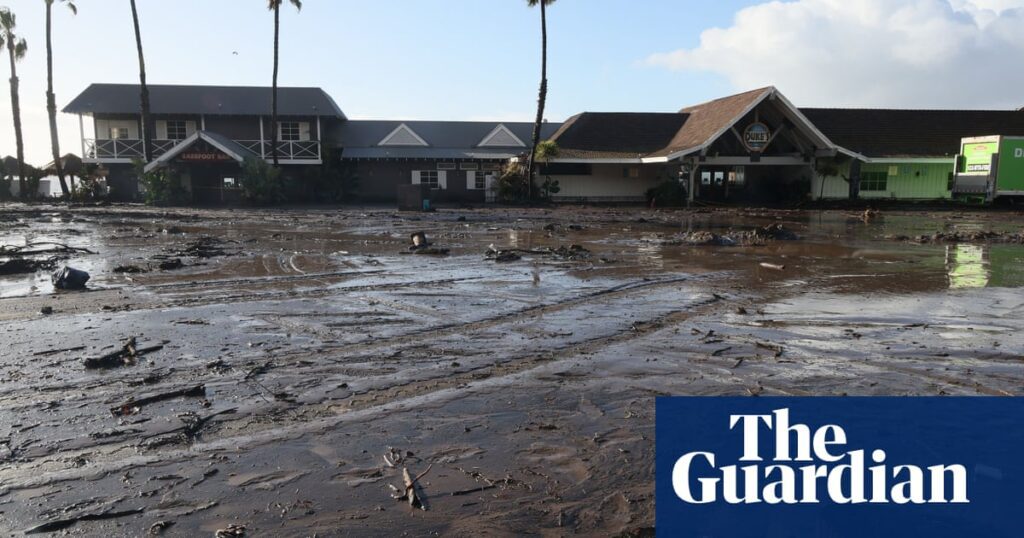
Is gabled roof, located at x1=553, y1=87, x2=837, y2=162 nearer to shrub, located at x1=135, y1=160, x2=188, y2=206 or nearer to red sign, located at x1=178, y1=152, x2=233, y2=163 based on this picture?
red sign, located at x1=178, y1=152, x2=233, y2=163

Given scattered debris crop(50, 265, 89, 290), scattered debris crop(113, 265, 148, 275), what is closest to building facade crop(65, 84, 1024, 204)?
scattered debris crop(113, 265, 148, 275)

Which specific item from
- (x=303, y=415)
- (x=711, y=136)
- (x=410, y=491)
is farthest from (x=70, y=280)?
(x=711, y=136)

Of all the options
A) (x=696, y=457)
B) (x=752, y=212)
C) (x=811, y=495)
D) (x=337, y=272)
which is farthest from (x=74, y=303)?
(x=752, y=212)

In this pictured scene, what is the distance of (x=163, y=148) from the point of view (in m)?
37.1

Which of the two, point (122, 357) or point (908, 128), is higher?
point (908, 128)

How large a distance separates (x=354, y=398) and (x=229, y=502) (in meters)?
1.68

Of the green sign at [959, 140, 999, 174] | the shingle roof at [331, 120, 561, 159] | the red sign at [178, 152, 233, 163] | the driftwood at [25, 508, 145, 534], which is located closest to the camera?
the driftwood at [25, 508, 145, 534]

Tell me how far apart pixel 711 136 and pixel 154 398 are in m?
29.5

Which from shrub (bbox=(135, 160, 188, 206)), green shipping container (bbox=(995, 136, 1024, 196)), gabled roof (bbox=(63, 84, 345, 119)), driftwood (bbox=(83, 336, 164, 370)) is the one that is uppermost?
gabled roof (bbox=(63, 84, 345, 119))

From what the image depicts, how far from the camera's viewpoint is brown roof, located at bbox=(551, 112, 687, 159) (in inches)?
1374

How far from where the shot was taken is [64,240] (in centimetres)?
1628

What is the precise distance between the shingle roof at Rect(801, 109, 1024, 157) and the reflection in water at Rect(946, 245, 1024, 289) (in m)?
19.9

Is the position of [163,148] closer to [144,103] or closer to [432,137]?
[144,103]

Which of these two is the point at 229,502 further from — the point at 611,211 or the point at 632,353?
the point at 611,211
